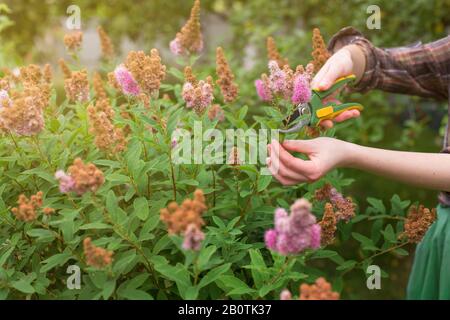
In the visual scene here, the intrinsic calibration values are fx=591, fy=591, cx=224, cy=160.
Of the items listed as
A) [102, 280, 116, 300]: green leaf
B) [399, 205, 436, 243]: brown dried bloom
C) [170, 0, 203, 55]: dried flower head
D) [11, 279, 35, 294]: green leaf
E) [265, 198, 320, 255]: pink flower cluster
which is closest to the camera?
[265, 198, 320, 255]: pink flower cluster

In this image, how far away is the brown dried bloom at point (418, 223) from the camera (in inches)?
66.4

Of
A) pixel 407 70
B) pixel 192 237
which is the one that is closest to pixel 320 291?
pixel 192 237

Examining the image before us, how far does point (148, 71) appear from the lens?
4.88ft

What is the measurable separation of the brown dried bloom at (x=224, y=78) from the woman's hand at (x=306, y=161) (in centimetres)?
39

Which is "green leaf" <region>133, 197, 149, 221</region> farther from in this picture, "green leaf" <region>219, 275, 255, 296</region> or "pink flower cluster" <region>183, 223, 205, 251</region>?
"pink flower cluster" <region>183, 223, 205, 251</region>

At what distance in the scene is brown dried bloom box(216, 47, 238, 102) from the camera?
A: 1723 millimetres

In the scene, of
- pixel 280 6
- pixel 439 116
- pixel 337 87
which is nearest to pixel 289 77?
pixel 337 87

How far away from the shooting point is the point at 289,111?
1.55 m

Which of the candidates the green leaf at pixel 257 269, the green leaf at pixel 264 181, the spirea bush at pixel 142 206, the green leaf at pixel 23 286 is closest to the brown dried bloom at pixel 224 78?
the spirea bush at pixel 142 206

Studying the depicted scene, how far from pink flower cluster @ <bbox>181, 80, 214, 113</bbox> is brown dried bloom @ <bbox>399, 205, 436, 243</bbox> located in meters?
0.69

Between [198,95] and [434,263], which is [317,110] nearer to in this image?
[198,95]

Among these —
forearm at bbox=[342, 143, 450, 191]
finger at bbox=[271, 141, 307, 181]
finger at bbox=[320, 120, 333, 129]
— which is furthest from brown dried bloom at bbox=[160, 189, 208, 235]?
finger at bbox=[320, 120, 333, 129]

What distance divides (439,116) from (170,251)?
4343mm

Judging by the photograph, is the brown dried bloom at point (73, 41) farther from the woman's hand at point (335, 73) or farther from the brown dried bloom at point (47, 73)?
the woman's hand at point (335, 73)
